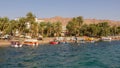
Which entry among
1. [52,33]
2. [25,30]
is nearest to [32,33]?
[25,30]

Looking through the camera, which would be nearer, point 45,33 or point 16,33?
point 16,33

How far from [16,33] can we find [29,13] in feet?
60.8

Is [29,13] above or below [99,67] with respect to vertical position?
above

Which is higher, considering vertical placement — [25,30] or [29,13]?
[29,13]

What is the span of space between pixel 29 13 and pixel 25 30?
12.3 m

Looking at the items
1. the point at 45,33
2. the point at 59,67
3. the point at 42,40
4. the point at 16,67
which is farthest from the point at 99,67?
the point at 45,33

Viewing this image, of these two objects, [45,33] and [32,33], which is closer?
[32,33]

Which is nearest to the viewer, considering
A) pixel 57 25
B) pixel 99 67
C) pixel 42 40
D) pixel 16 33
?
pixel 99 67

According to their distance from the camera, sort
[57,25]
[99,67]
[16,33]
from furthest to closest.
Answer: [57,25] < [16,33] < [99,67]

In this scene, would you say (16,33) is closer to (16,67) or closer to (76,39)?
(76,39)

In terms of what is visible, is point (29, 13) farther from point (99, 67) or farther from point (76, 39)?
point (99, 67)

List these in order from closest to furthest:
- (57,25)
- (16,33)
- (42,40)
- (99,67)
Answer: (99,67)
(42,40)
(16,33)
(57,25)

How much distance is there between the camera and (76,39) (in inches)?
7249

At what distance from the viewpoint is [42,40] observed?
6703 inches
